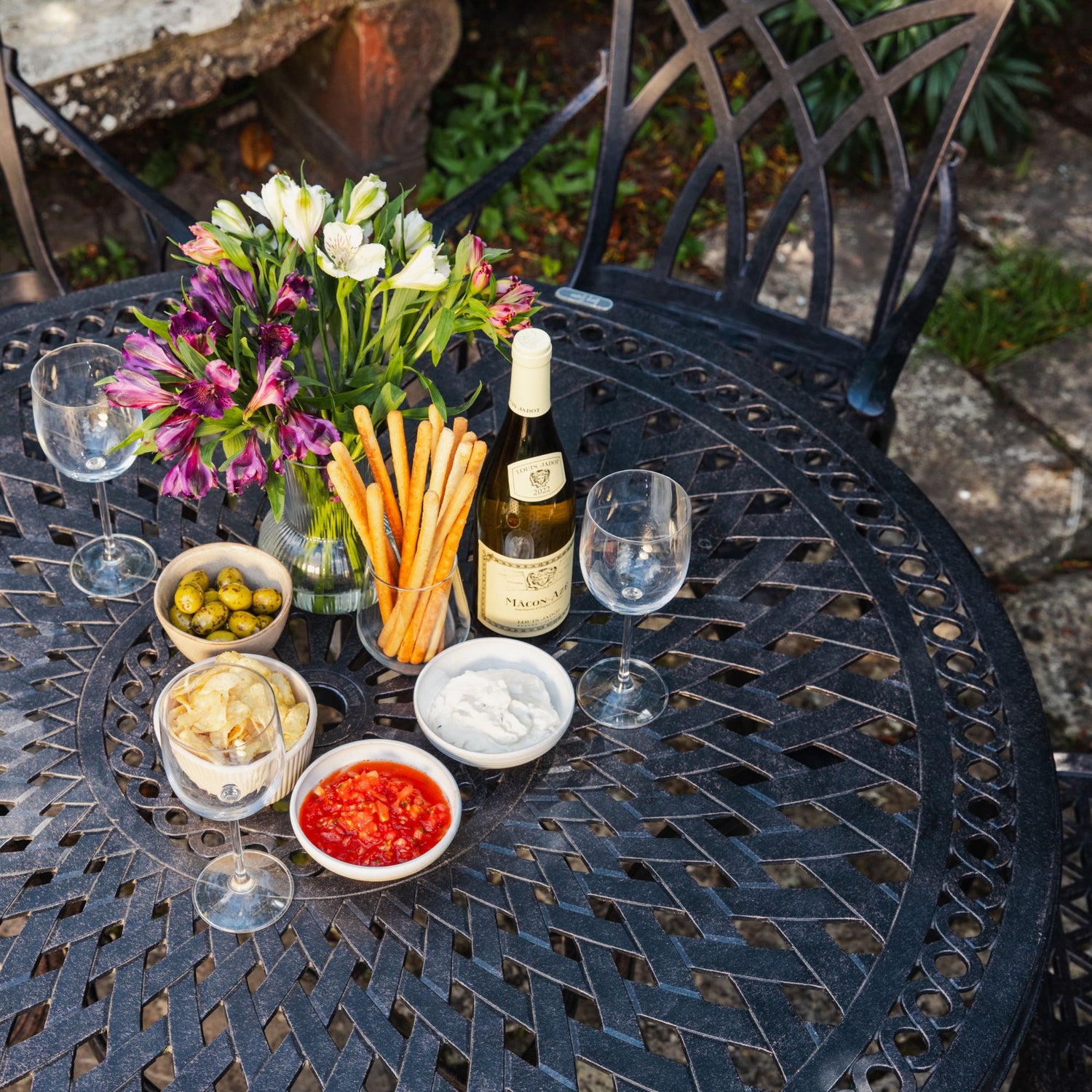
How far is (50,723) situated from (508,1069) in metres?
0.70

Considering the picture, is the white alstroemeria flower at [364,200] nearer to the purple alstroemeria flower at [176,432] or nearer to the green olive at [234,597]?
the purple alstroemeria flower at [176,432]

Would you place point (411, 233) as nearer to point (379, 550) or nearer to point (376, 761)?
point (379, 550)

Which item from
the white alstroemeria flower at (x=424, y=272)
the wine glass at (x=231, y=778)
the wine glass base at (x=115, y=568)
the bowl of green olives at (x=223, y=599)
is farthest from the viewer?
the wine glass base at (x=115, y=568)

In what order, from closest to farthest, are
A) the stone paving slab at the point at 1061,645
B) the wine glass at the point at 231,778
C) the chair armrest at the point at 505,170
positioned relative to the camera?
1. the wine glass at the point at 231,778
2. the chair armrest at the point at 505,170
3. the stone paving slab at the point at 1061,645

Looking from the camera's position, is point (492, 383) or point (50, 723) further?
point (492, 383)

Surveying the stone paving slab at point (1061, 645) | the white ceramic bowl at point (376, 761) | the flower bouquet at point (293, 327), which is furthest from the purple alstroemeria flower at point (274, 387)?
the stone paving slab at point (1061, 645)

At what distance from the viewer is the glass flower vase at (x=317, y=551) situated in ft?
4.97

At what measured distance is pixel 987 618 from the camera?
5.33 ft

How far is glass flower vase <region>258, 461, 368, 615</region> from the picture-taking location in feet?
4.97

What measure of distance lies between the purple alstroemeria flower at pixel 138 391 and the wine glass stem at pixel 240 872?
0.46 m

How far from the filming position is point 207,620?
4.81 ft

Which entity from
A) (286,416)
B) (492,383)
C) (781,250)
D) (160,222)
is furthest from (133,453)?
(781,250)

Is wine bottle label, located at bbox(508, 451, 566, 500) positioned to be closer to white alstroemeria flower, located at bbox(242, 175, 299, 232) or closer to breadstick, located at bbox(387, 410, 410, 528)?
breadstick, located at bbox(387, 410, 410, 528)

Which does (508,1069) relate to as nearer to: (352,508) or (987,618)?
(352,508)
